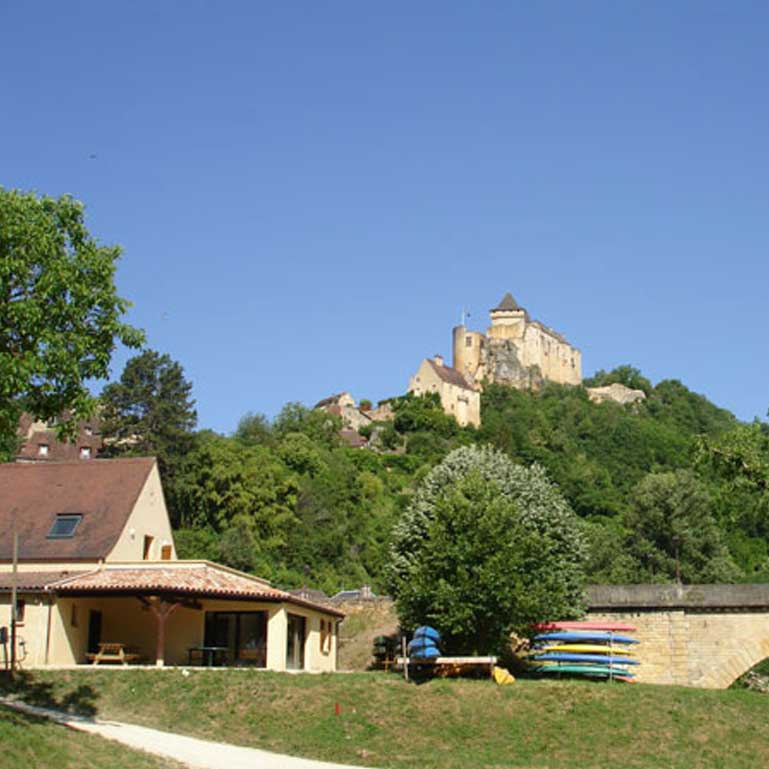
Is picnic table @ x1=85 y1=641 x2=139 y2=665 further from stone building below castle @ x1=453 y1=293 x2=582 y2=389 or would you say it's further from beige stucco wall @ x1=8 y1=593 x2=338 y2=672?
stone building below castle @ x1=453 y1=293 x2=582 y2=389

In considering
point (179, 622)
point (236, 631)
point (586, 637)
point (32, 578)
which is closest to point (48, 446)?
point (32, 578)

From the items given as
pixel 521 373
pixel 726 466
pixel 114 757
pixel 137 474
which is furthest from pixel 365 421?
pixel 114 757

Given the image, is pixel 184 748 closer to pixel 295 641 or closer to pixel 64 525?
pixel 295 641

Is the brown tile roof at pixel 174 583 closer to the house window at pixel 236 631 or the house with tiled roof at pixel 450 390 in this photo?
the house window at pixel 236 631

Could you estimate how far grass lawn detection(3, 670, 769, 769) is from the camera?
23.7 m

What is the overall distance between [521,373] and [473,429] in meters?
20.0

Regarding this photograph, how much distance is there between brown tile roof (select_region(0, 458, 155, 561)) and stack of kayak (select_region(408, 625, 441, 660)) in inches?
375

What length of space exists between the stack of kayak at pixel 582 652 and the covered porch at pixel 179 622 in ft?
23.4

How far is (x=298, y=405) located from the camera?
102 metres

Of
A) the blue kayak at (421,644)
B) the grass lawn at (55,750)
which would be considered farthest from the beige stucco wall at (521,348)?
the grass lawn at (55,750)

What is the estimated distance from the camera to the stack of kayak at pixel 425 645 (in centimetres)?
2877

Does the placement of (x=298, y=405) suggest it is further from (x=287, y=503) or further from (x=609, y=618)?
(x=609, y=618)

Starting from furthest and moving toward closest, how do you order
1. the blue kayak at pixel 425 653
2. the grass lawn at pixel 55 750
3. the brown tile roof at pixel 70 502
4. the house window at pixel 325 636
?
the house window at pixel 325 636
the brown tile roof at pixel 70 502
the blue kayak at pixel 425 653
the grass lawn at pixel 55 750

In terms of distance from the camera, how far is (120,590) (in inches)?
1161
